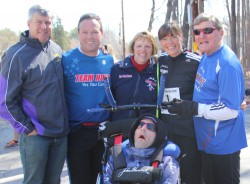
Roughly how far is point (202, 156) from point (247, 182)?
6.77 ft

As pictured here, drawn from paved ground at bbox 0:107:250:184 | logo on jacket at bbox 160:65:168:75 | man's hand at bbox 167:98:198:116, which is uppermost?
logo on jacket at bbox 160:65:168:75

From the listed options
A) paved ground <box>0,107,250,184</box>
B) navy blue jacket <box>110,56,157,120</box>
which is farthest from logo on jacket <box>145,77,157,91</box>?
paved ground <box>0,107,250,184</box>

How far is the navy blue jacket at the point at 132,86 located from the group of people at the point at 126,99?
0.03ft

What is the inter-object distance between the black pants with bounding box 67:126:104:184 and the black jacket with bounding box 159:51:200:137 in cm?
86

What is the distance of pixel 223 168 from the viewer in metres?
3.10

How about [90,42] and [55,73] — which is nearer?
[55,73]

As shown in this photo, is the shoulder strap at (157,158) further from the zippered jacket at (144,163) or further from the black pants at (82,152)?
the black pants at (82,152)

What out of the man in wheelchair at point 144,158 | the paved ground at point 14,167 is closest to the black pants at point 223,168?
the man in wheelchair at point 144,158

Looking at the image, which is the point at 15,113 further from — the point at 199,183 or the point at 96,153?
the point at 199,183

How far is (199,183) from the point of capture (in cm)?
355

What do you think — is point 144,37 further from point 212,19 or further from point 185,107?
point 185,107

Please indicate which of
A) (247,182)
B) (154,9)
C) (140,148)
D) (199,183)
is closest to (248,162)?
(247,182)

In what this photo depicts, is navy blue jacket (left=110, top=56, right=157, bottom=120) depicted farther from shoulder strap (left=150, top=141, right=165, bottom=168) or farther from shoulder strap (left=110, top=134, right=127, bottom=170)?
shoulder strap (left=150, top=141, right=165, bottom=168)

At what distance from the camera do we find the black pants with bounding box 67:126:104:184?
3521 millimetres
